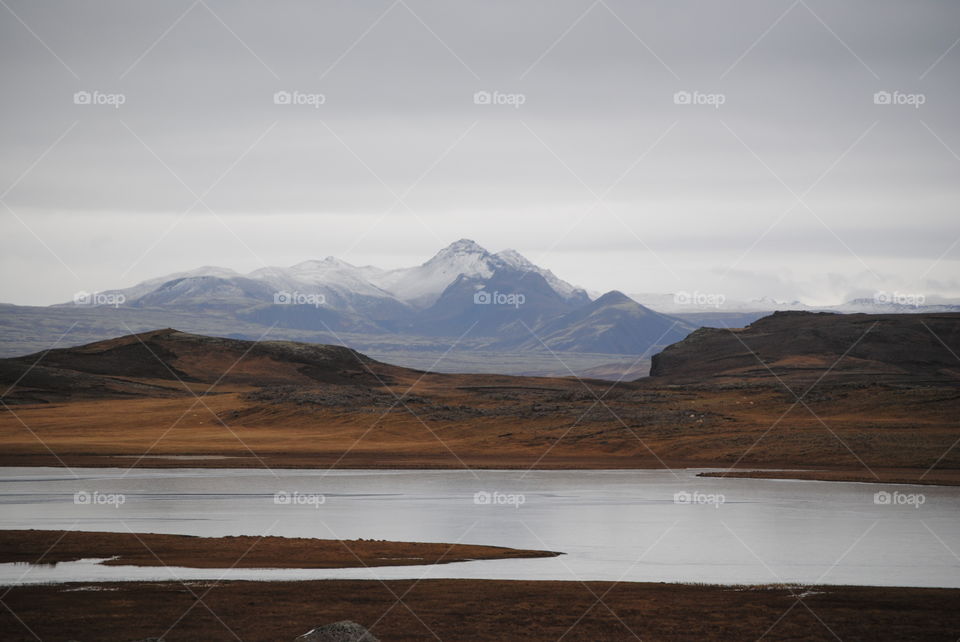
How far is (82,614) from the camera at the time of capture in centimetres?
2255

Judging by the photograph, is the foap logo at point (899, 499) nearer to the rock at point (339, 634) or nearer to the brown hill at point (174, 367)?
the rock at point (339, 634)

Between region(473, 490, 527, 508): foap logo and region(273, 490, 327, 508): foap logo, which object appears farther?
region(473, 490, 527, 508): foap logo

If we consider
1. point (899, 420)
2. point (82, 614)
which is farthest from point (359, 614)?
point (899, 420)

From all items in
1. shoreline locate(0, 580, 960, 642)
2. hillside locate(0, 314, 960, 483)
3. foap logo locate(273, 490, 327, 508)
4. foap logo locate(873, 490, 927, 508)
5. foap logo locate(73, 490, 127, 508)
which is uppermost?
hillside locate(0, 314, 960, 483)

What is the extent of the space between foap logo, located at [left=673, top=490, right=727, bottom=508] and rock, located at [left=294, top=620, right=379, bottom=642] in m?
27.7

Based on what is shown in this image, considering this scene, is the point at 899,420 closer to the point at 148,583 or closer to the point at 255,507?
the point at 255,507

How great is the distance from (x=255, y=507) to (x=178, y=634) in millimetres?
21953

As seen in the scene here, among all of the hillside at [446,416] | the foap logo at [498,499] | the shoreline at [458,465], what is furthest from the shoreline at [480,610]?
the hillside at [446,416]

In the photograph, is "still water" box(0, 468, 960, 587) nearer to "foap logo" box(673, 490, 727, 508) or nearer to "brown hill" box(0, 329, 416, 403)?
"foap logo" box(673, 490, 727, 508)

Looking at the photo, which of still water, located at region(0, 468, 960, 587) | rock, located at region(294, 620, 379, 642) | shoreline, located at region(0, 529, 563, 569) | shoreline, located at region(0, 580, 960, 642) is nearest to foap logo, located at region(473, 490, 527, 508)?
still water, located at region(0, 468, 960, 587)

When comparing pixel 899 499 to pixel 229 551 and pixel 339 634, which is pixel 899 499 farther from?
pixel 339 634

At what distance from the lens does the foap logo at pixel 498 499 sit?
Result: 44672 mm

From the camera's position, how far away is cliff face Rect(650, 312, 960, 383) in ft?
503

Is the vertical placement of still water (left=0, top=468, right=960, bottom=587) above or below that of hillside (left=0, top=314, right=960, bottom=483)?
below
